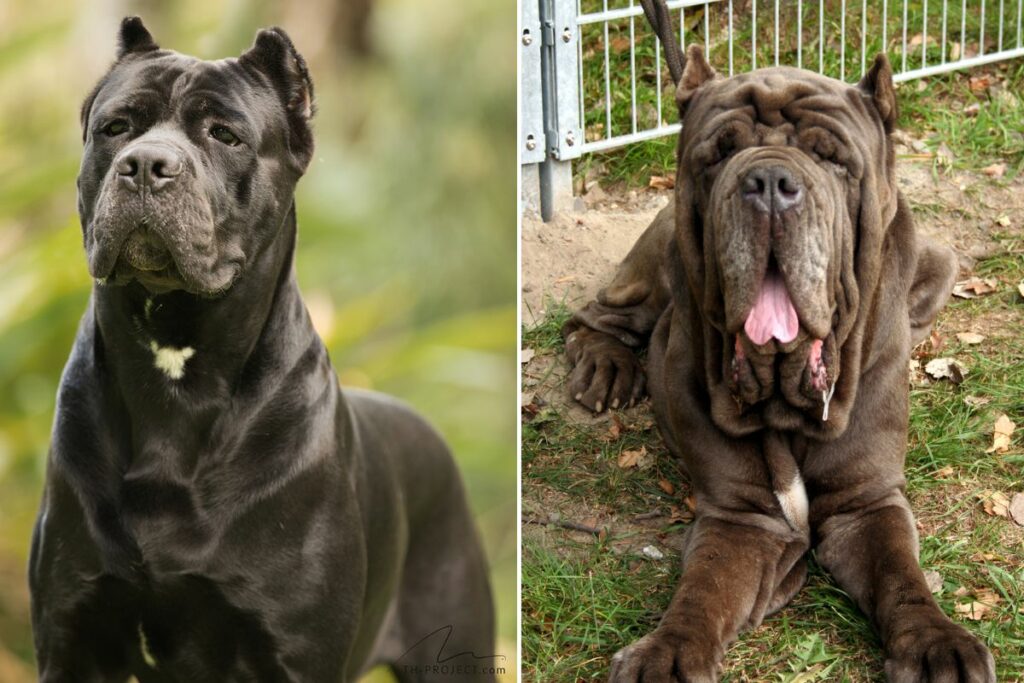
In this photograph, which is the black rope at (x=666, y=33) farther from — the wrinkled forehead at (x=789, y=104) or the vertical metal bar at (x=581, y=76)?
the vertical metal bar at (x=581, y=76)

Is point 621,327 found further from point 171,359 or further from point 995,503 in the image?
point 171,359

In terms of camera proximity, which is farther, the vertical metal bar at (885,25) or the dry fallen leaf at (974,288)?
the vertical metal bar at (885,25)

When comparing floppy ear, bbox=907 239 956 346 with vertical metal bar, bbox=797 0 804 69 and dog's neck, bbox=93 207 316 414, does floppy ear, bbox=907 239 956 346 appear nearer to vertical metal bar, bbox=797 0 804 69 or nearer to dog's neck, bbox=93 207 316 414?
vertical metal bar, bbox=797 0 804 69

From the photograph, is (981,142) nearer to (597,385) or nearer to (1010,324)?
(1010,324)

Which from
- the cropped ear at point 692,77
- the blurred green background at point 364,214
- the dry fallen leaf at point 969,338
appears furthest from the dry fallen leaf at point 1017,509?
the blurred green background at point 364,214

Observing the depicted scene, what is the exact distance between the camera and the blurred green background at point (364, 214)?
1962mm

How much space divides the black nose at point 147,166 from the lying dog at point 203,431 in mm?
50

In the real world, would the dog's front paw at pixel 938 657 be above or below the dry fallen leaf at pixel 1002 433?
above

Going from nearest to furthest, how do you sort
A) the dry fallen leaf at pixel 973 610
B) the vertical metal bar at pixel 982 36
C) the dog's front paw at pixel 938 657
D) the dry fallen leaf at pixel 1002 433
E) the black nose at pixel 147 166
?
the black nose at pixel 147 166 → the dog's front paw at pixel 938 657 → the dry fallen leaf at pixel 973 610 → the dry fallen leaf at pixel 1002 433 → the vertical metal bar at pixel 982 36

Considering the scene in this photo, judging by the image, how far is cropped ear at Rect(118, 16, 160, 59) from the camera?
6.25ft

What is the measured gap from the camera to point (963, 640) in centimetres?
260

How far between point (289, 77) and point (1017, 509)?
2292 mm

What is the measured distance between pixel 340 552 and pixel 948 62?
4.41 meters

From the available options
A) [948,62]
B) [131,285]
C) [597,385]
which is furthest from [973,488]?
[948,62]
